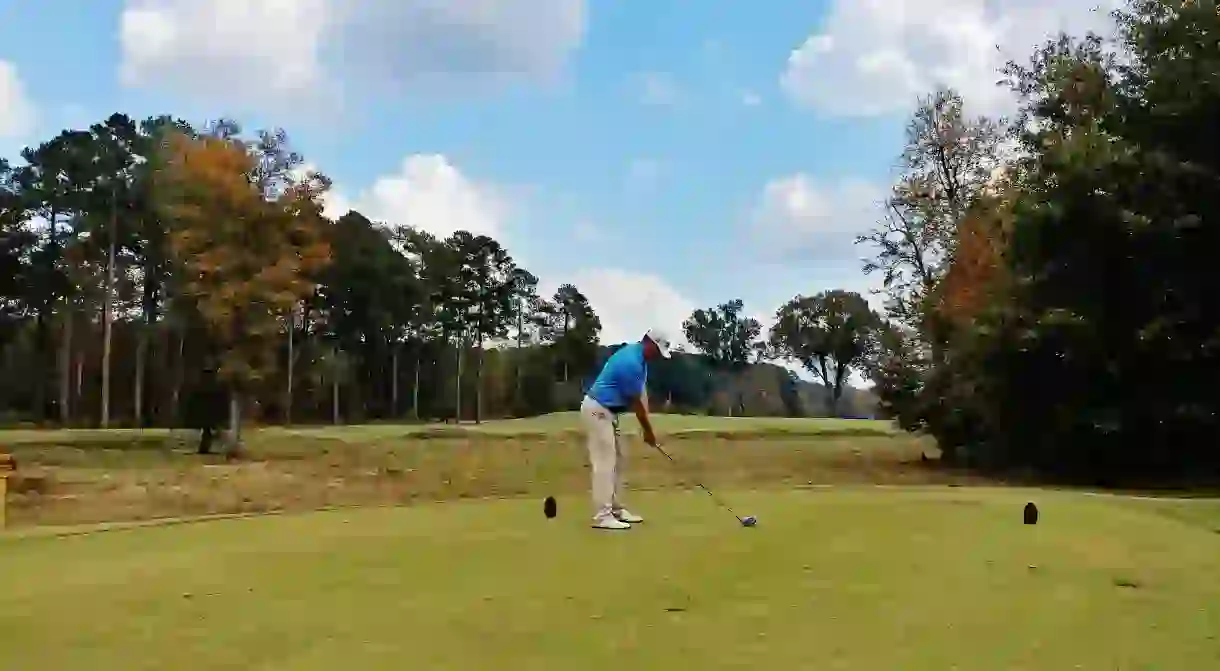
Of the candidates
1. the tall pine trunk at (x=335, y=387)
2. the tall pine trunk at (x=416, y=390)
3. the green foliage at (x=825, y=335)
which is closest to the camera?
the tall pine trunk at (x=335, y=387)

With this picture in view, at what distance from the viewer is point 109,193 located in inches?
2458

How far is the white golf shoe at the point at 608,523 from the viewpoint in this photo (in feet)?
33.9

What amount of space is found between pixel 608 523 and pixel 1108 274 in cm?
1784

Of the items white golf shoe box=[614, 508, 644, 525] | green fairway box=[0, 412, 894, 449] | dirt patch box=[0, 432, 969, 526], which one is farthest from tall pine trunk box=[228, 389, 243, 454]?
white golf shoe box=[614, 508, 644, 525]

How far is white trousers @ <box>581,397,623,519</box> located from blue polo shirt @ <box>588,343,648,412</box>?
94 millimetres

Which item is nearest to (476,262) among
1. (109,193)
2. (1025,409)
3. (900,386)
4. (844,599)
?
(109,193)

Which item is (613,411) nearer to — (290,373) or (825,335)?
(290,373)

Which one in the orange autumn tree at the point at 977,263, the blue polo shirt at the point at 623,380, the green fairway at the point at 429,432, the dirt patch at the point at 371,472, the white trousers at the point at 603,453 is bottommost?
the dirt patch at the point at 371,472

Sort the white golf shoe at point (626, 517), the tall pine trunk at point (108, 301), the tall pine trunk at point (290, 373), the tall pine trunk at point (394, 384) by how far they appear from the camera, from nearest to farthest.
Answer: the white golf shoe at point (626, 517)
the tall pine trunk at point (108, 301)
the tall pine trunk at point (290, 373)
the tall pine trunk at point (394, 384)

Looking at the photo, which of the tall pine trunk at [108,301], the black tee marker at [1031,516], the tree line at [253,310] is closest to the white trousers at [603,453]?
the black tee marker at [1031,516]

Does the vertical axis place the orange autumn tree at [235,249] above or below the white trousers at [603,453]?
above

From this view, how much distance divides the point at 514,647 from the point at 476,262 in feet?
283

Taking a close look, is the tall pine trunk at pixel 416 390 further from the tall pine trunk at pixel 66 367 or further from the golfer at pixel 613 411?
the golfer at pixel 613 411

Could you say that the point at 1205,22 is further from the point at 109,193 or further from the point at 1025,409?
the point at 109,193
